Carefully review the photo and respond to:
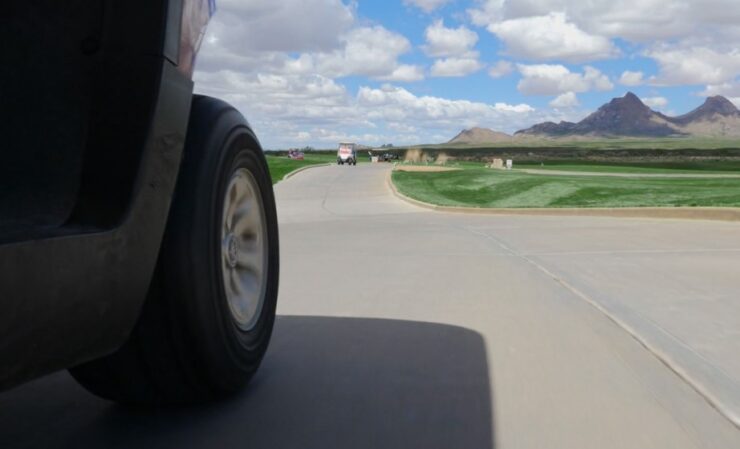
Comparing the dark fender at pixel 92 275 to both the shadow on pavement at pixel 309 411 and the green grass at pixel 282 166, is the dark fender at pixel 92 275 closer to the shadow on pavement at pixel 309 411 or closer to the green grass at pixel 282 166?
the shadow on pavement at pixel 309 411

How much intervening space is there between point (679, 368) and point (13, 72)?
12.3ft

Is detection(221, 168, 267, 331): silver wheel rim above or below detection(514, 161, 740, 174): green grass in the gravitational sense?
below

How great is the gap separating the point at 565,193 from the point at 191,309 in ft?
81.7

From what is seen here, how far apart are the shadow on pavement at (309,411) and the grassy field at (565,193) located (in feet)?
51.5

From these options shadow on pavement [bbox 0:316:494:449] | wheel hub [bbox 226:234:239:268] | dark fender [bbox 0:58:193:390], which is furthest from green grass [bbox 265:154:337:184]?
dark fender [bbox 0:58:193:390]

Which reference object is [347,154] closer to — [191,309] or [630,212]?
[630,212]

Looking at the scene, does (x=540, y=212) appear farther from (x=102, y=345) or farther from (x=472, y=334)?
(x=102, y=345)

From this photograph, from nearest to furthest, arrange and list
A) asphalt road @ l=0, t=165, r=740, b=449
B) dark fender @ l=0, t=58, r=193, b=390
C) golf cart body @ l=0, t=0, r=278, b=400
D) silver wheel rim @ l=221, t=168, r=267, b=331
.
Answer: dark fender @ l=0, t=58, r=193, b=390 → golf cart body @ l=0, t=0, r=278, b=400 → asphalt road @ l=0, t=165, r=740, b=449 → silver wheel rim @ l=221, t=168, r=267, b=331

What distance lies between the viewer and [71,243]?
2227mm

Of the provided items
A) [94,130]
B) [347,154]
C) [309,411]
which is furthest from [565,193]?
[347,154]

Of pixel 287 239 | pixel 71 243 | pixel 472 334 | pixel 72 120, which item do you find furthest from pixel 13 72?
pixel 287 239

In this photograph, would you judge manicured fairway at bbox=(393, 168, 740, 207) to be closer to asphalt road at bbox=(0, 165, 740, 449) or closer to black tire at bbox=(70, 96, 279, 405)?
asphalt road at bbox=(0, 165, 740, 449)

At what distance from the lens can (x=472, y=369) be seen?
179 inches

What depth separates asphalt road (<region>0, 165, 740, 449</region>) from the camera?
346cm
